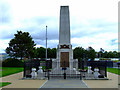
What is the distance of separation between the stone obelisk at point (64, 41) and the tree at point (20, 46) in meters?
22.6

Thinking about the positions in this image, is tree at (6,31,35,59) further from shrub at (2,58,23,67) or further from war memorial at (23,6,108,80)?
war memorial at (23,6,108,80)

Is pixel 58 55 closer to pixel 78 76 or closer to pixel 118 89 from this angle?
pixel 78 76

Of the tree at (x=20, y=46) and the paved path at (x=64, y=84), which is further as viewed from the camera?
the tree at (x=20, y=46)

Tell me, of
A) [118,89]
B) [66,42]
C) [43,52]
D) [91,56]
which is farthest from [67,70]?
[43,52]

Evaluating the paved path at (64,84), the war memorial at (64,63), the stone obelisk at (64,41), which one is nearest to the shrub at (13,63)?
the war memorial at (64,63)

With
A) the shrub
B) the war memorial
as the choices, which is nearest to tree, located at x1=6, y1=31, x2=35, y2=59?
the shrub

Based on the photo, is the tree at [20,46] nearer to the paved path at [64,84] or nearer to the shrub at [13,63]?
the shrub at [13,63]

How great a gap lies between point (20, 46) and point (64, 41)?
2309 cm

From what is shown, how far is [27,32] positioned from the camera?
4250 cm

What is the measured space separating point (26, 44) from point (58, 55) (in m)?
23.7

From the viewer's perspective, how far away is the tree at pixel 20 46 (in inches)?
1559

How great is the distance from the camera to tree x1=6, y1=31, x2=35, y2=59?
3959cm

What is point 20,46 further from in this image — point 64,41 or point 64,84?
point 64,84

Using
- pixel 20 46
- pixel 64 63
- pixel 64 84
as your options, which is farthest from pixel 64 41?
pixel 20 46
